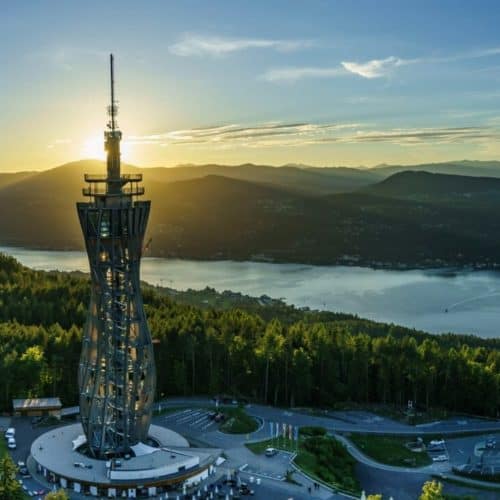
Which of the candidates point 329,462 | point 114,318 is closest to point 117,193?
point 114,318

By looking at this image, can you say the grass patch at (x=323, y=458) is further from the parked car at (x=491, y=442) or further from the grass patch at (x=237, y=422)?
the parked car at (x=491, y=442)

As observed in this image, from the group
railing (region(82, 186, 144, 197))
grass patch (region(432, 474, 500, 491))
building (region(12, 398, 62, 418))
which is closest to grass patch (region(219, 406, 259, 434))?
building (region(12, 398, 62, 418))

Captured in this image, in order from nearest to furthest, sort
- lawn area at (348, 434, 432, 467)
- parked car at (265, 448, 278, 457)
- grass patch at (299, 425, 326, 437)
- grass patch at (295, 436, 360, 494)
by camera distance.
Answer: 1. grass patch at (295, 436, 360, 494)
2. parked car at (265, 448, 278, 457)
3. lawn area at (348, 434, 432, 467)
4. grass patch at (299, 425, 326, 437)

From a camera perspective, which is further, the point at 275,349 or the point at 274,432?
the point at 275,349

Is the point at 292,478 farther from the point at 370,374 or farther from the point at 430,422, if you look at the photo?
the point at 370,374

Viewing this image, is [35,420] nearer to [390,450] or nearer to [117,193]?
[117,193]

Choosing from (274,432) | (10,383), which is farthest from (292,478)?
(10,383)

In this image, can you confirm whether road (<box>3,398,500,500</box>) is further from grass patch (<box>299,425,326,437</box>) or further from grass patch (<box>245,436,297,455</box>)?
grass patch (<box>299,425,326,437</box>)
